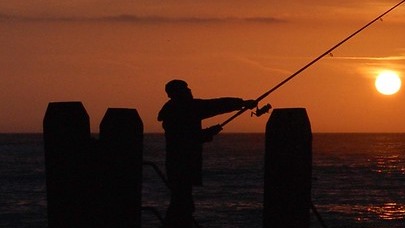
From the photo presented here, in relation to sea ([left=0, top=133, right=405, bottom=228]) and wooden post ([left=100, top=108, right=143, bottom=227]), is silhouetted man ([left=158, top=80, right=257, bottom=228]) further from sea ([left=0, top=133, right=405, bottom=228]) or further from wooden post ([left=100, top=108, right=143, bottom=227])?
sea ([left=0, top=133, right=405, bottom=228])

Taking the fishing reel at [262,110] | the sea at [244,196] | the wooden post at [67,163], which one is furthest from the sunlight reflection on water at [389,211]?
the wooden post at [67,163]

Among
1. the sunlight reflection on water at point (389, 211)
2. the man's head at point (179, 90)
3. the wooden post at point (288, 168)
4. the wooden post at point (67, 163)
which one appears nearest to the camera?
the wooden post at point (67, 163)

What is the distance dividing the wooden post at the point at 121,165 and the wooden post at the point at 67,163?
17cm

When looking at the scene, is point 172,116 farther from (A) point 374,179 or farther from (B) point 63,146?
(A) point 374,179

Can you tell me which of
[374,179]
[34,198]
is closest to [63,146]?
[34,198]

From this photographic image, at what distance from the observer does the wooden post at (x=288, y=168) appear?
6398 mm

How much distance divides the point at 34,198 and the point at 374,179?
32.4 metres

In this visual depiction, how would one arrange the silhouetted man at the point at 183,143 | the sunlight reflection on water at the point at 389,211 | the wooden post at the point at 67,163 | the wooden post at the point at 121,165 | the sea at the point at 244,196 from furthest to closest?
the sunlight reflection on water at the point at 389,211 < the sea at the point at 244,196 < the silhouetted man at the point at 183,143 < the wooden post at the point at 121,165 < the wooden post at the point at 67,163

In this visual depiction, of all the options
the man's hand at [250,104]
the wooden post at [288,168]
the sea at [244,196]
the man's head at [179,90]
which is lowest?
the sea at [244,196]

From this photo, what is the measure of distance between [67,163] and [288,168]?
5.28 feet

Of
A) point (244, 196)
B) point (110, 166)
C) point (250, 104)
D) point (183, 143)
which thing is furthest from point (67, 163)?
point (244, 196)

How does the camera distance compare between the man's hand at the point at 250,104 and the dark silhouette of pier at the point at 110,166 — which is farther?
the man's hand at the point at 250,104

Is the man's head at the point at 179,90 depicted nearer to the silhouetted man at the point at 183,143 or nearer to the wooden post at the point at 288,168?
the silhouetted man at the point at 183,143

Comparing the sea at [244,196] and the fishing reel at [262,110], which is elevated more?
the fishing reel at [262,110]
